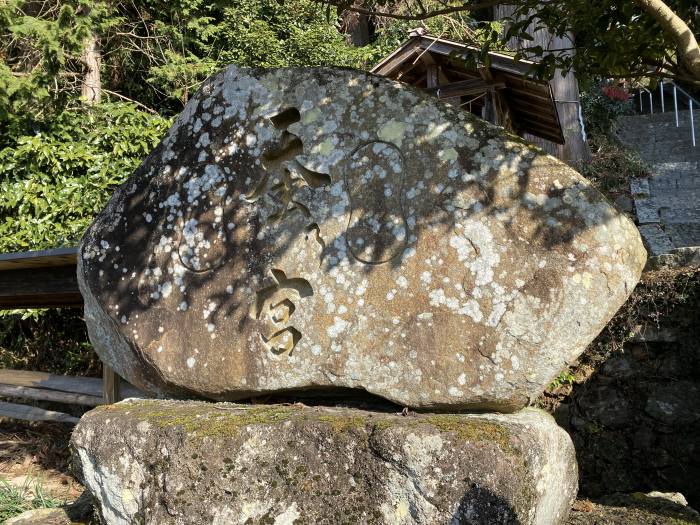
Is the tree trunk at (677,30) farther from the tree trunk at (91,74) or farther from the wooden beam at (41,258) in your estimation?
the tree trunk at (91,74)

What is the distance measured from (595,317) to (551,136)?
576 cm

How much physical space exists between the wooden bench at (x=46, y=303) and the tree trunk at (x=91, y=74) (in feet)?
12.3

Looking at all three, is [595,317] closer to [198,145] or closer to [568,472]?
[568,472]

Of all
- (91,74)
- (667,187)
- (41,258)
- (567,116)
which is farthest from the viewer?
(567,116)

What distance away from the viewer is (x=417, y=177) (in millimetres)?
3418

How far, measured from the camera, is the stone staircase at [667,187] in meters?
8.07

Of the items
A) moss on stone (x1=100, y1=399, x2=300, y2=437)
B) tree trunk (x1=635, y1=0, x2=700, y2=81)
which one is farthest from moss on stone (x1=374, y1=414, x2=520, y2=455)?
tree trunk (x1=635, y1=0, x2=700, y2=81)

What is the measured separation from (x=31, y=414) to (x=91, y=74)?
16.3 feet

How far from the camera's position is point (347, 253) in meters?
3.45

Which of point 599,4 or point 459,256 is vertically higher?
point 599,4

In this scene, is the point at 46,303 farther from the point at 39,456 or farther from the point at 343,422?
the point at 343,422

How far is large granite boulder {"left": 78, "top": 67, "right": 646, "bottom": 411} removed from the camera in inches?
126

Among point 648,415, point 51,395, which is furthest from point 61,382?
point 648,415

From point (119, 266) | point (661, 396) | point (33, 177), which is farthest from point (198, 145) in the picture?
point (33, 177)
